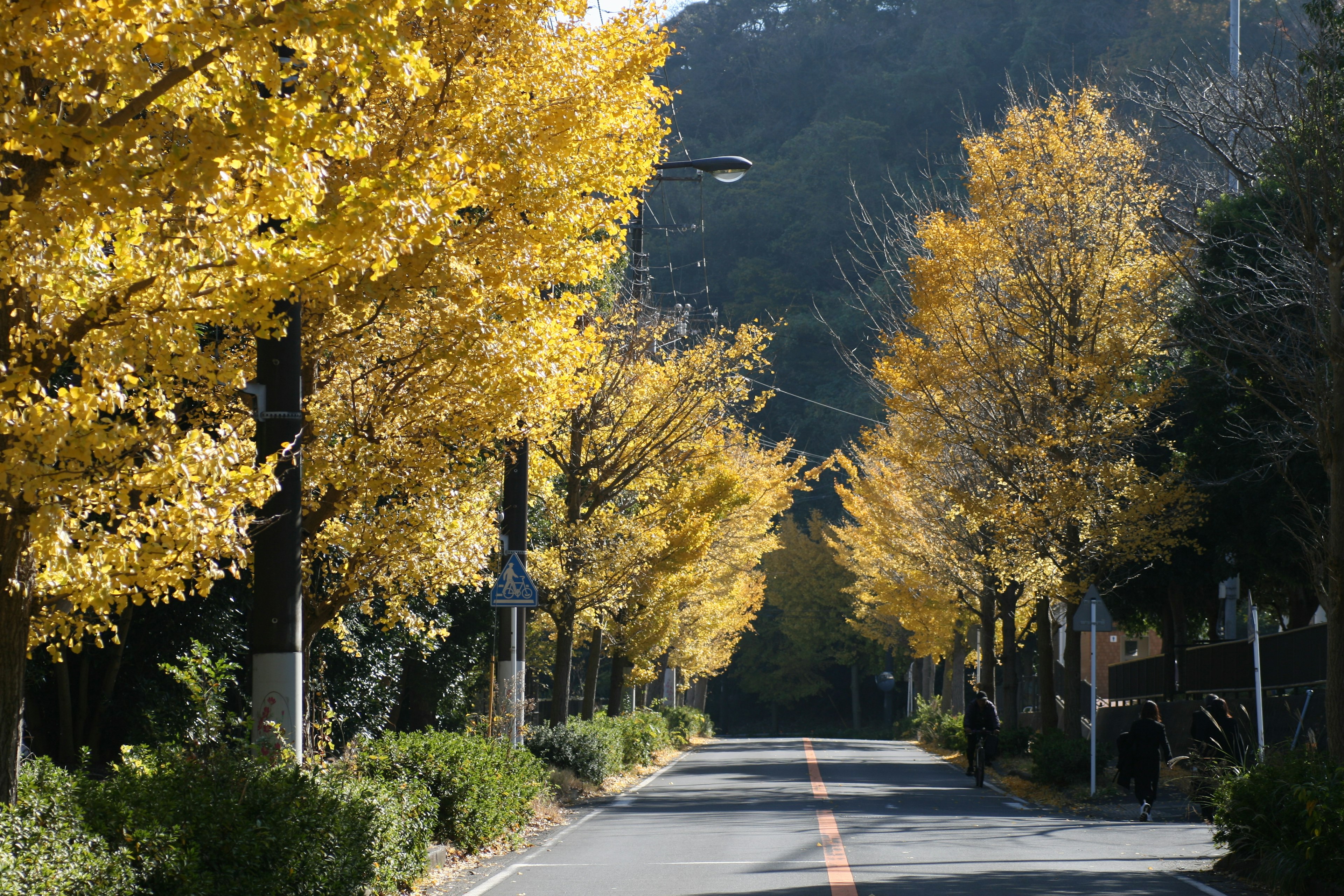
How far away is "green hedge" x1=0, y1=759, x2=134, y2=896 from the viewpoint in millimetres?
5414

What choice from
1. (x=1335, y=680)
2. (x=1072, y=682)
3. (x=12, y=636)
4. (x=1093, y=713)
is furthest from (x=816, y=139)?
(x=12, y=636)

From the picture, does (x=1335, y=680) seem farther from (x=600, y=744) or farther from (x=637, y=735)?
(x=637, y=735)

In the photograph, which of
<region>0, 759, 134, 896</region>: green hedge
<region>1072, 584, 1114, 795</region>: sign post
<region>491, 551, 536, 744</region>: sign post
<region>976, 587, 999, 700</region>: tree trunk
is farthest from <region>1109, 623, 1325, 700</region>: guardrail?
<region>0, 759, 134, 896</region>: green hedge

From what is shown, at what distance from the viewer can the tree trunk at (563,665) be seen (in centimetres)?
2055

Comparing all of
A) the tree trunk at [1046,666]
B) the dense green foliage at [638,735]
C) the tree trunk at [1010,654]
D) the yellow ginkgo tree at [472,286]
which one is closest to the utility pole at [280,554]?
the yellow ginkgo tree at [472,286]

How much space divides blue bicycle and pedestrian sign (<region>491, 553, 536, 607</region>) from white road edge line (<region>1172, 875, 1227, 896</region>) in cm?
741

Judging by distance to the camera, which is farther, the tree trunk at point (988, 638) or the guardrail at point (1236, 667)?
the tree trunk at point (988, 638)

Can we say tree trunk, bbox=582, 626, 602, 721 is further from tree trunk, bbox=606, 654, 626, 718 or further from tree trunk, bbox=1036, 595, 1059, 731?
tree trunk, bbox=1036, 595, 1059, 731

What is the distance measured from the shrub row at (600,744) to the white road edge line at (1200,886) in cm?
891

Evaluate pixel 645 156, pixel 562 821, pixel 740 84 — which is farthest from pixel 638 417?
pixel 740 84

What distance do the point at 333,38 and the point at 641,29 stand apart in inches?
206

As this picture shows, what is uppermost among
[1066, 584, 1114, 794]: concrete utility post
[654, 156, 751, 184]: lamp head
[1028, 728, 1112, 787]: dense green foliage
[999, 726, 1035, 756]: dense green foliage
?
[654, 156, 751, 184]: lamp head

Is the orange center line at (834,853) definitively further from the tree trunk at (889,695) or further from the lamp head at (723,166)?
the tree trunk at (889,695)

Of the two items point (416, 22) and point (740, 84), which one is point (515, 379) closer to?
point (416, 22)
